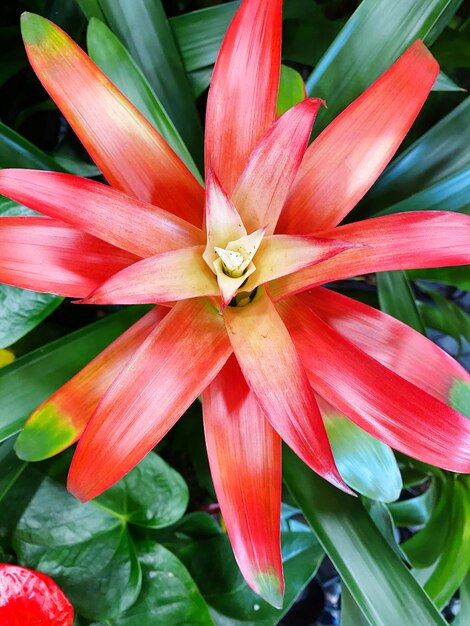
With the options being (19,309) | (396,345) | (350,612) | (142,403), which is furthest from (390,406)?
(19,309)

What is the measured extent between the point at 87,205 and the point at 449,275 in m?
0.51

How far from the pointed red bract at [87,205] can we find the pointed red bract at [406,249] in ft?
0.42

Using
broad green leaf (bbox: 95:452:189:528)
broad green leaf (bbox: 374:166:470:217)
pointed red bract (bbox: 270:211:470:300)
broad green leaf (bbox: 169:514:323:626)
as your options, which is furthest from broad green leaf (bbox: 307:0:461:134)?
broad green leaf (bbox: 169:514:323:626)

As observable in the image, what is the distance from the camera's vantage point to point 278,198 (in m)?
0.42

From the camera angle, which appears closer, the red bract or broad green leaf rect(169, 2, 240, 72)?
the red bract

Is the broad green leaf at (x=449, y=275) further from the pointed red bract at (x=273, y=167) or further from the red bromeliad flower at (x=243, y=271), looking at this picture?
the pointed red bract at (x=273, y=167)

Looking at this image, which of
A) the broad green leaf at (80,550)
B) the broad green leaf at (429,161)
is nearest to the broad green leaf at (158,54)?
the broad green leaf at (429,161)

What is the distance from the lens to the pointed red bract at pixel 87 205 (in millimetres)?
414

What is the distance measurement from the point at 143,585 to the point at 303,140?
1.90ft

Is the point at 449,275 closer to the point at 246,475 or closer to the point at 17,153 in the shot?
the point at 246,475

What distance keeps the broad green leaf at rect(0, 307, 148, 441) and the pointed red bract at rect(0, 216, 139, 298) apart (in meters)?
0.14

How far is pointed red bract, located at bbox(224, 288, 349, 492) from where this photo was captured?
39 cm

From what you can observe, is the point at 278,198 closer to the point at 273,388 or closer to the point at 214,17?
the point at 273,388

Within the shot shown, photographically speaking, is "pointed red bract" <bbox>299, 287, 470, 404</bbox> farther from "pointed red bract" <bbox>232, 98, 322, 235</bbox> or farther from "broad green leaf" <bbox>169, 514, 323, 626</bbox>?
"broad green leaf" <bbox>169, 514, 323, 626</bbox>
